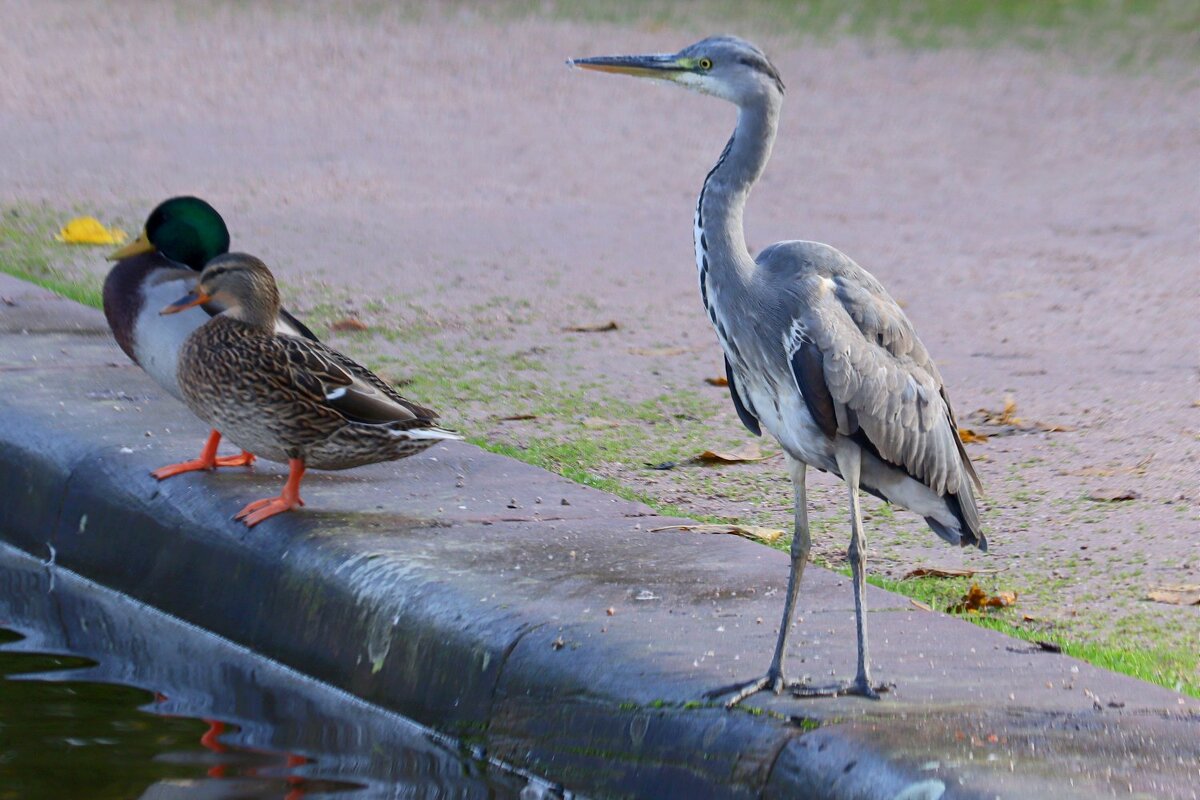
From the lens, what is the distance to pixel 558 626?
12.9ft

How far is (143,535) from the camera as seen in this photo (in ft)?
16.0

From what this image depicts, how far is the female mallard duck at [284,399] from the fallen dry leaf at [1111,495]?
1.96 m

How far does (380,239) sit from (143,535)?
13.9ft

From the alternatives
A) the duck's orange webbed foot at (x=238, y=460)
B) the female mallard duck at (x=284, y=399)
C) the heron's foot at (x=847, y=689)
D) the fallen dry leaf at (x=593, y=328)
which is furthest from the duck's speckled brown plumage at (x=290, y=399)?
the fallen dry leaf at (x=593, y=328)

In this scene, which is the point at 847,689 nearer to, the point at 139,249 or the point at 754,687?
the point at 754,687

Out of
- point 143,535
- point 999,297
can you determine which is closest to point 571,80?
point 999,297

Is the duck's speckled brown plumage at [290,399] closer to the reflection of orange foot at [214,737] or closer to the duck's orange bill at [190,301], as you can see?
the duck's orange bill at [190,301]

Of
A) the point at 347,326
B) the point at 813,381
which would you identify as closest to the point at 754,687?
the point at 813,381

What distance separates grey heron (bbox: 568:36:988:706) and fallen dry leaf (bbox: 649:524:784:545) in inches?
30.9

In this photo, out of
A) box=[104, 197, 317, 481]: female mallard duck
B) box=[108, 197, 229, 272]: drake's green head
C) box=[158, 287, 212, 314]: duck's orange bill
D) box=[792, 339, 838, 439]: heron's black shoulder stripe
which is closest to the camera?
box=[792, 339, 838, 439]: heron's black shoulder stripe

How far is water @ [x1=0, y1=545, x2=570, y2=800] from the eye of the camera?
12.8 ft

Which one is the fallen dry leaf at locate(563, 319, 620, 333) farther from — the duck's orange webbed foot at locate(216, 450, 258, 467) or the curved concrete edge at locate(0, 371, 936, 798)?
the curved concrete edge at locate(0, 371, 936, 798)

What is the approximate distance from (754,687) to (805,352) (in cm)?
70

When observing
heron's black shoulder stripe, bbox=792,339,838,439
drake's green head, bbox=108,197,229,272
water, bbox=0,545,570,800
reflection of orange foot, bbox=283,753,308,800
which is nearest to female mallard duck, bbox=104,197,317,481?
drake's green head, bbox=108,197,229,272
